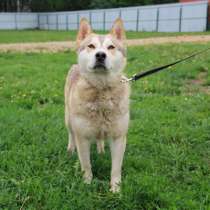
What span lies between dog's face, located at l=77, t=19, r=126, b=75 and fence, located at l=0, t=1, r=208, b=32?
2472 centimetres

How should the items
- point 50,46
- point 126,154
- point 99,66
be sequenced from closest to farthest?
point 99,66 < point 126,154 < point 50,46

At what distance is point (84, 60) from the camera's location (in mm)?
3459

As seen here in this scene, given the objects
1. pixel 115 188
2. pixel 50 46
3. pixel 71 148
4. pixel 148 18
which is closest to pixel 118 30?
pixel 71 148

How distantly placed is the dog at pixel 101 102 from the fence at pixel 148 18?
81.9ft

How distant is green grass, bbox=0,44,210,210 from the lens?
10.1ft

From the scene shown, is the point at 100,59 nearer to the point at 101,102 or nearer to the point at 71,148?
the point at 101,102

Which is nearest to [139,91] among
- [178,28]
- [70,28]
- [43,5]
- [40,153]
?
[40,153]

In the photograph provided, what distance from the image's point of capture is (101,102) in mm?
3396

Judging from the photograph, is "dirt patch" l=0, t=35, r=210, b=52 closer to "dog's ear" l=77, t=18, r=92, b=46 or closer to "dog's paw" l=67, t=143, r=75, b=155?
"dog's paw" l=67, t=143, r=75, b=155

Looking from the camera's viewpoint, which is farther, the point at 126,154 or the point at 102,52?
the point at 126,154

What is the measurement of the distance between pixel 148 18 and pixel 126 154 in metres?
29.9

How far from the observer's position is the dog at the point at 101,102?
334 cm

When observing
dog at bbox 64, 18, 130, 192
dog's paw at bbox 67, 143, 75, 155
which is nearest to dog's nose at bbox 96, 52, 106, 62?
dog at bbox 64, 18, 130, 192

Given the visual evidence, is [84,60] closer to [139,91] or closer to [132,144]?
[132,144]
